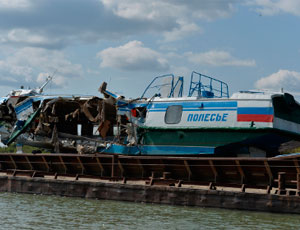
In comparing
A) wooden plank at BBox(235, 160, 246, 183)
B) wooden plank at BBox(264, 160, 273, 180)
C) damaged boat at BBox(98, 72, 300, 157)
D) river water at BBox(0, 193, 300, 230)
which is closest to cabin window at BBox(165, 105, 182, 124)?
damaged boat at BBox(98, 72, 300, 157)

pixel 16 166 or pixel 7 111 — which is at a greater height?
pixel 7 111

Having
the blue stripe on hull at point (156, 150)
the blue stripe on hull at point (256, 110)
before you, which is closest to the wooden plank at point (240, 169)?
the blue stripe on hull at point (156, 150)

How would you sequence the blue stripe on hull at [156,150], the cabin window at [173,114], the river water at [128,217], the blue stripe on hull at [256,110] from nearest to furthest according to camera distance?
the river water at [128,217], the blue stripe on hull at [256,110], the blue stripe on hull at [156,150], the cabin window at [173,114]

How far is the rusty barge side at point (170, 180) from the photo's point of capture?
16188 mm

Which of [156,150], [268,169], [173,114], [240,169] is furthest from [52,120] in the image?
[268,169]

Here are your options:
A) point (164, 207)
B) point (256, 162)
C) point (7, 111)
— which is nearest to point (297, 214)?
point (256, 162)

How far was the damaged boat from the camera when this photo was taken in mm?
19109

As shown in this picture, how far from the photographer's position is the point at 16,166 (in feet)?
80.3

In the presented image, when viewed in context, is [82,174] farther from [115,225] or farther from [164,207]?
[115,225]

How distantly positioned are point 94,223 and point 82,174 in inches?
250

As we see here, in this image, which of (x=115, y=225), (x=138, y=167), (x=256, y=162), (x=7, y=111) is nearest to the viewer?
(x=115, y=225)

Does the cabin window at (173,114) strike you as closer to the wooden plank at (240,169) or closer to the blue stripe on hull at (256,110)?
the blue stripe on hull at (256,110)

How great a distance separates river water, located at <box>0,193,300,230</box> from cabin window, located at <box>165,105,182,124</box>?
3950 mm

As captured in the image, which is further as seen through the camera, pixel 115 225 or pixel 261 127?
pixel 261 127
